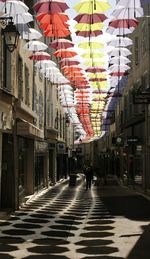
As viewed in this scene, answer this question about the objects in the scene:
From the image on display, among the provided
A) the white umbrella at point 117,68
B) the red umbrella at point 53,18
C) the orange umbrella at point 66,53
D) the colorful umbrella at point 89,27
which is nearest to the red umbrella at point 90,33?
the colorful umbrella at point 89,27

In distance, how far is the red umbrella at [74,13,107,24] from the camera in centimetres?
1341

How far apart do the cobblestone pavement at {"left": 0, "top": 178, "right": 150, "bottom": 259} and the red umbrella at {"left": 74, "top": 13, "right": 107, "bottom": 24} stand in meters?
5.61

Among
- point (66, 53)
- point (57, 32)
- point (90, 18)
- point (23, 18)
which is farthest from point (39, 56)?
point (90, 18)

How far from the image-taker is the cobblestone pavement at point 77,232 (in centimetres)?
1088

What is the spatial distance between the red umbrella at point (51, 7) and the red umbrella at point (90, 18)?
814mm

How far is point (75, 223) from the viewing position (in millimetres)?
15820

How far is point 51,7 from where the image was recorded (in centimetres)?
1283

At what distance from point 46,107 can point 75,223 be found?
20599 millimetres

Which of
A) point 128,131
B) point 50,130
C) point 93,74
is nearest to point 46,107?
point 50,130

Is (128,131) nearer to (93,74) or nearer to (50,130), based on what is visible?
(50,130)

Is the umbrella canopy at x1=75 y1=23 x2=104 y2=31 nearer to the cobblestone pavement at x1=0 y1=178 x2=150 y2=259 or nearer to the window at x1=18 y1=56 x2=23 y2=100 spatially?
the cobblestone pavement at x1=0 y1=178 x2=150 y2=259

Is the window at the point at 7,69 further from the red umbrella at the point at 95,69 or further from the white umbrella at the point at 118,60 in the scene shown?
the white umbrella at the point at 118,60

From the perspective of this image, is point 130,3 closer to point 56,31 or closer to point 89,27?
point 89,27

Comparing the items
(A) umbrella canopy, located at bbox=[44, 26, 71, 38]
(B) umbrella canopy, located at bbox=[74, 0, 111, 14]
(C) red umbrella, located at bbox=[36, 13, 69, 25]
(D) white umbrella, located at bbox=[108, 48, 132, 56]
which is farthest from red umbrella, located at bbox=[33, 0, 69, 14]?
(D) white umbrella, located at bbox=[108, 48, 132, 56]
